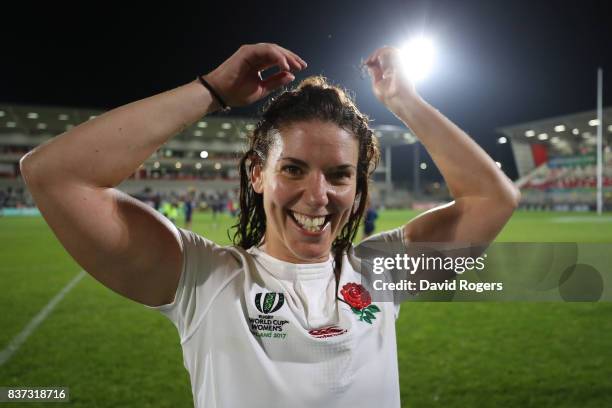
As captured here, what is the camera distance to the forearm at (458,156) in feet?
5.62

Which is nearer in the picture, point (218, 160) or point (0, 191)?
Result: point (0, 191)

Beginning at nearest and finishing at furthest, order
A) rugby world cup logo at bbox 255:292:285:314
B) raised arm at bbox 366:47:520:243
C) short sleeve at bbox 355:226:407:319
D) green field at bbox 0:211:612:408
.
A: rugby world cup logo at bbox 255:292:285:314, raised arm at bbox 366:47:520:243, short sleeve at bbox 355:226:407:319, green field at bbox 0:211:612:408

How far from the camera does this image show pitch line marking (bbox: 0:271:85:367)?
482cm

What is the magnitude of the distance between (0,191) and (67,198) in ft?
175

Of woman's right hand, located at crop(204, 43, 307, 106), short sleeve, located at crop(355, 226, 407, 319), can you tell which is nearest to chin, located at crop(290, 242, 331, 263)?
short sleeve, located at crop(355, 226, 407, 319)

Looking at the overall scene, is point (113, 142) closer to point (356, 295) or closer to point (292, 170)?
point (292, 170)

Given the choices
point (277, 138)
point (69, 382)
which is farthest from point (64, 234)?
point (69, 382)

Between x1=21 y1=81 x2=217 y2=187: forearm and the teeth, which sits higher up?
x1=21 y1=81 x2=217 y2=187: forearm

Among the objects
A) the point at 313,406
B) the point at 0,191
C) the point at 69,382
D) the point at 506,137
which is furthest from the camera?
the point at 506,137

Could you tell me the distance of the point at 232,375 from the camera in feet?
5.07

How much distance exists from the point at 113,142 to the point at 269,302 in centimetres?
72

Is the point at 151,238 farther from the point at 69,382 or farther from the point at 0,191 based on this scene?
the point at 0,191

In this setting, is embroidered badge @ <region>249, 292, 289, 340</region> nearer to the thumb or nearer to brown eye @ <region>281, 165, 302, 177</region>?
brown eye @ <region>281, 165, 302, 177</region>

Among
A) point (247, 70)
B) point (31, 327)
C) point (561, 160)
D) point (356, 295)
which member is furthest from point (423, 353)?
point (561, 160)
